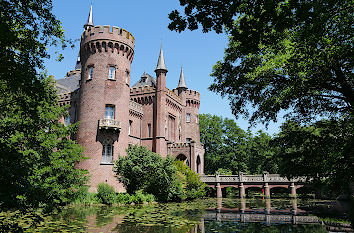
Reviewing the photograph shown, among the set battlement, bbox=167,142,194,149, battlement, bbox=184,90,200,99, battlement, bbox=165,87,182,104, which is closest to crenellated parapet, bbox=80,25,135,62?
battlement, bbox=165,87,182,104

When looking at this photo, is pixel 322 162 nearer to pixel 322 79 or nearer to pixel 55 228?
pixel 322 79

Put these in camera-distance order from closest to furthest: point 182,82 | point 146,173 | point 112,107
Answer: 1. point 146,173
2. point 112,107
3. point 182,82

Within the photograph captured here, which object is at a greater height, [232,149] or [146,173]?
[232,149]

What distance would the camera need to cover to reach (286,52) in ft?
33.1

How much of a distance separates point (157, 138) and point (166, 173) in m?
10.5

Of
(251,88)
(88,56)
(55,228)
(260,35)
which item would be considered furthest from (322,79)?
(88,56)

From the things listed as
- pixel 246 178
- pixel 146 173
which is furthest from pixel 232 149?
pixel 146 173

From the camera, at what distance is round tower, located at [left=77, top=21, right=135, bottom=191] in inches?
975

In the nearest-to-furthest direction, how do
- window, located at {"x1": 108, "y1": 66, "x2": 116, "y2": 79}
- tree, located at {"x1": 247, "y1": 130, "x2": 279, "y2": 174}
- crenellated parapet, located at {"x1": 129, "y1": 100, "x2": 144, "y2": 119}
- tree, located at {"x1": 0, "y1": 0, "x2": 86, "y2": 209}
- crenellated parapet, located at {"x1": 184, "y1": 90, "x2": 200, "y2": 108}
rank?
1. tree, located at {"x1": 0, "y1": 0, "x2": 86, "y2": 209}
2. window, located at {"x1": 108, "y1": 66, "x2": 116, "y2": 79}
3. crenellated parapet, located at {"x1": 129, "y1": 100, "x2": 144, "y2": 119}
4. crenellated parapet, located at {"x1": 184, "y1": 90, "x2": 200, "y2": 108}
5. tree, located at {"x1": 247, "y1": 130, "x2": 279, "y2": 174}

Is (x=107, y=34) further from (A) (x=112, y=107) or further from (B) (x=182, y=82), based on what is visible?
(B) (x=182, y=82)

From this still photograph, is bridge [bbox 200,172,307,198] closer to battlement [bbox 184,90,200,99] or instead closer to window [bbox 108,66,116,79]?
battlement [bbox 184,90,200,99]

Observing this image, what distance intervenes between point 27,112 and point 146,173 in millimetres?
14234

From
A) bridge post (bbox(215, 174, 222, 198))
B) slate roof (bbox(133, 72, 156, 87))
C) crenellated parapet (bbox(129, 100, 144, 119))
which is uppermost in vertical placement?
slate roof (bbox(133, 72, 156, 87))

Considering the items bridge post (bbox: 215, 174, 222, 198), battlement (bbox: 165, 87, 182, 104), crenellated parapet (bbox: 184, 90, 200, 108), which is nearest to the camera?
battlement (bbox: 165, 87, 182, 104)
